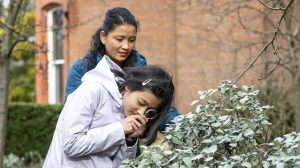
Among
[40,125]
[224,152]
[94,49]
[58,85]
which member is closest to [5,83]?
[94,49]

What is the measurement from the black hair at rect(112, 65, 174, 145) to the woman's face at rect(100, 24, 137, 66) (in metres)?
0.23

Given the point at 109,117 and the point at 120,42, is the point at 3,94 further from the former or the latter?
the point at 109,117

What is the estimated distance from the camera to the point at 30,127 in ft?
40.6

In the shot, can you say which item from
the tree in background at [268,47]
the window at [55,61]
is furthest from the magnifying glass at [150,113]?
the window at [55,61]

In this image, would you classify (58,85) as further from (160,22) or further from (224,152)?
(224,152)

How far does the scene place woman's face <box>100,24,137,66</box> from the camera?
134 inches

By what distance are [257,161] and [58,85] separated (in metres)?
11.2

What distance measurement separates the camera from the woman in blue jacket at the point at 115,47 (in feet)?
11.2

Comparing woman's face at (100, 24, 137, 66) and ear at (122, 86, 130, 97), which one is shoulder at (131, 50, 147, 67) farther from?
ear at (122, 86, 130, 97)

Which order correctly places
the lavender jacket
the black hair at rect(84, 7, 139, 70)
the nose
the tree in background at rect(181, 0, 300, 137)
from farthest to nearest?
the tree in background at rect(181, 0, 300, 137) → the black hair at rect(84, 7, 139, 70) → the nose → the lavender jacket

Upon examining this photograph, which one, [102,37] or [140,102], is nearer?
[140,102]

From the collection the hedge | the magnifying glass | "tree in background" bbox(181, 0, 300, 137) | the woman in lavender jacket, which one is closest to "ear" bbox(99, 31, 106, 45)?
the woman in lavender jacket

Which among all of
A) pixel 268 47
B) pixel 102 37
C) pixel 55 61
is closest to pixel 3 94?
pixel 102 37

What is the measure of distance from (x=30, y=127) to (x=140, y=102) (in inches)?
379
